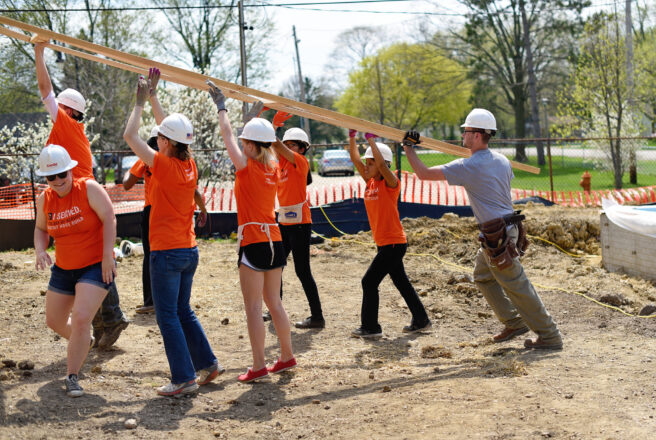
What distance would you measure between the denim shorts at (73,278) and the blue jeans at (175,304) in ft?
1.21

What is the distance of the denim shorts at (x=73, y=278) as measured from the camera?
484 cm

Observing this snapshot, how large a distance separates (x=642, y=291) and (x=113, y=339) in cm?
628

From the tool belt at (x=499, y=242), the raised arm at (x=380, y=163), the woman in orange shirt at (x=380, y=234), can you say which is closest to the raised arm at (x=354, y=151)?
the woman in orange shirt at (x=380, y=234)

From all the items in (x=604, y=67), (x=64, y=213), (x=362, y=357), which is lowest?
(x=362, y=357)

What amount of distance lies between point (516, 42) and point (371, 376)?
3733 centimetres

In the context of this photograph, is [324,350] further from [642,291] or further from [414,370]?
[642,291]

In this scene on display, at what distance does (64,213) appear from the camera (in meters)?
4.76

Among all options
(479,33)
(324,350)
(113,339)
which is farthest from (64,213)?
(479,33)

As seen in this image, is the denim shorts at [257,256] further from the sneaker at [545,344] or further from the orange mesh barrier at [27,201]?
the orange mesh barrier at [27,201]

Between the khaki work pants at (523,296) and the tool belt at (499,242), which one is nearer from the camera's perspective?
the tool belt at (499,242)

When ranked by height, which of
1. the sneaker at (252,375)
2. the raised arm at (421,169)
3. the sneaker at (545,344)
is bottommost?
the sneaker at (545,344)

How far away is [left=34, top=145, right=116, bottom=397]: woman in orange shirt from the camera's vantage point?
4766mm

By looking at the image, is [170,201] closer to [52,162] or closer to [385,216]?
[52,162]

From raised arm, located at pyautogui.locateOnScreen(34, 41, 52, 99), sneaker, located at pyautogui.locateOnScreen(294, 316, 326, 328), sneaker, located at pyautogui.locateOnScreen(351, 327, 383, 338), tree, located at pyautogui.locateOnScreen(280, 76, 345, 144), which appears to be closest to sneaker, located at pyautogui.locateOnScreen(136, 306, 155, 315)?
sneaker, located at pyautogui.locateOnScreen(294, 316, 326, 328)
